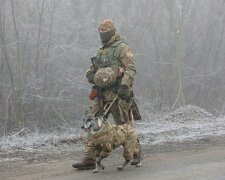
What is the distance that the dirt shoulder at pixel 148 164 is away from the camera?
6681 millimetres

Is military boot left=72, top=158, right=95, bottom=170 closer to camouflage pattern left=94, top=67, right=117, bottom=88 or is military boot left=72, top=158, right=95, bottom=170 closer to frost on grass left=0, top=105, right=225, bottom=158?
camouflage pattern left=94, top=67, right=117, bottom=88

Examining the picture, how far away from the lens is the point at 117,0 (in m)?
19.9

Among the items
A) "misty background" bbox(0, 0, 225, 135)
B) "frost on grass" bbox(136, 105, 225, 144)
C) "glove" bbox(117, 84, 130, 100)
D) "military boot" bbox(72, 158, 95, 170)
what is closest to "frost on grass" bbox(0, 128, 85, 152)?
"frost on grass" bbox(136, 105, 225, 144)

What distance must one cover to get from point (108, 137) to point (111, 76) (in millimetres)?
863

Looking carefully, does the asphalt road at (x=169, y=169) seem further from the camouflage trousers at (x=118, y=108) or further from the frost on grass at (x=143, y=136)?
the frost on grass at (x=143, y=136)

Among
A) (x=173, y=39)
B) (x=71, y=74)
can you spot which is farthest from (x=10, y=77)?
(x=173, y=39)

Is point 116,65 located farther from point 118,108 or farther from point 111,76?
point 118,108

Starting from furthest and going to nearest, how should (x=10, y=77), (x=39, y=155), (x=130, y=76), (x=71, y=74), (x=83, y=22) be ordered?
1. (x=83, y=22)
2. (x=71, y=74)
3. (x=10, y=77)
4. (x=39, y=155)
5. (x=130, y=76)

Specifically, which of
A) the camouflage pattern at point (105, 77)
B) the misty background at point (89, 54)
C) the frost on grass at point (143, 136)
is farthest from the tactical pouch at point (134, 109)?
the misty background at point (89, 54)

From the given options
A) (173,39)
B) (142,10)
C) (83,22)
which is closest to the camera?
(83,22)

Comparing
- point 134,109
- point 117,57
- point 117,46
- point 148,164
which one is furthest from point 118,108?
point 148,164

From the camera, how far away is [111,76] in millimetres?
6816

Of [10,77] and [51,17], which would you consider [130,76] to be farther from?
[51,17]

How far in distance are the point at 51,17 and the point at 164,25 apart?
702 cm
